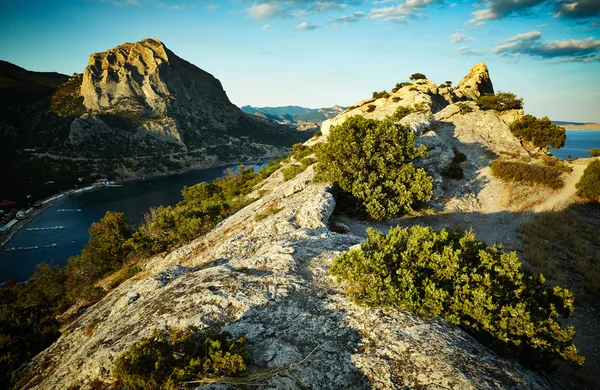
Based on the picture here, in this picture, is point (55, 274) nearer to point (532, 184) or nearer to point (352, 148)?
point (352, 148)

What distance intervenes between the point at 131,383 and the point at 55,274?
153 feet

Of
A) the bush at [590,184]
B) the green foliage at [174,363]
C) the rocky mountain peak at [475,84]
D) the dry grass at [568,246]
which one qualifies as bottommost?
the dry grass at [568,246]

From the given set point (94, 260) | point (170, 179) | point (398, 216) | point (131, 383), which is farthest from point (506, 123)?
point (170, 179)

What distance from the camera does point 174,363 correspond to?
20.9ft

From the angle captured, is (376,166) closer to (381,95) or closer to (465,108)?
(465,108)

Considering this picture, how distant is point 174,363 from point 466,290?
8.54 meters

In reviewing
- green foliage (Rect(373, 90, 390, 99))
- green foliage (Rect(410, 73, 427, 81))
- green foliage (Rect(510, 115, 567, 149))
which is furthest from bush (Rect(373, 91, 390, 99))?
green foliage (Rect(510, 115, 567, 149))

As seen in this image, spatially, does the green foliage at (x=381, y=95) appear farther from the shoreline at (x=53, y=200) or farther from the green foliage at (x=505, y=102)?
the shoreline at (x=53, y=200)

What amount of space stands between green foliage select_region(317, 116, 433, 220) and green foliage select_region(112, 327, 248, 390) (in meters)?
17.2

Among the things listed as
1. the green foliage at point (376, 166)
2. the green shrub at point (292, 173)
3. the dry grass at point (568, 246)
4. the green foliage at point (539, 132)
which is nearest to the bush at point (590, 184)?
the dry grass at point (568, 246)

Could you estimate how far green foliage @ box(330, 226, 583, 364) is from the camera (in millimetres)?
8578

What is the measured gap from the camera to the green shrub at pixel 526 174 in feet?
99.7

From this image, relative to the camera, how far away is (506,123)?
4350 centimetres

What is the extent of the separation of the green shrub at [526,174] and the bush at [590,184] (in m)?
1.97
